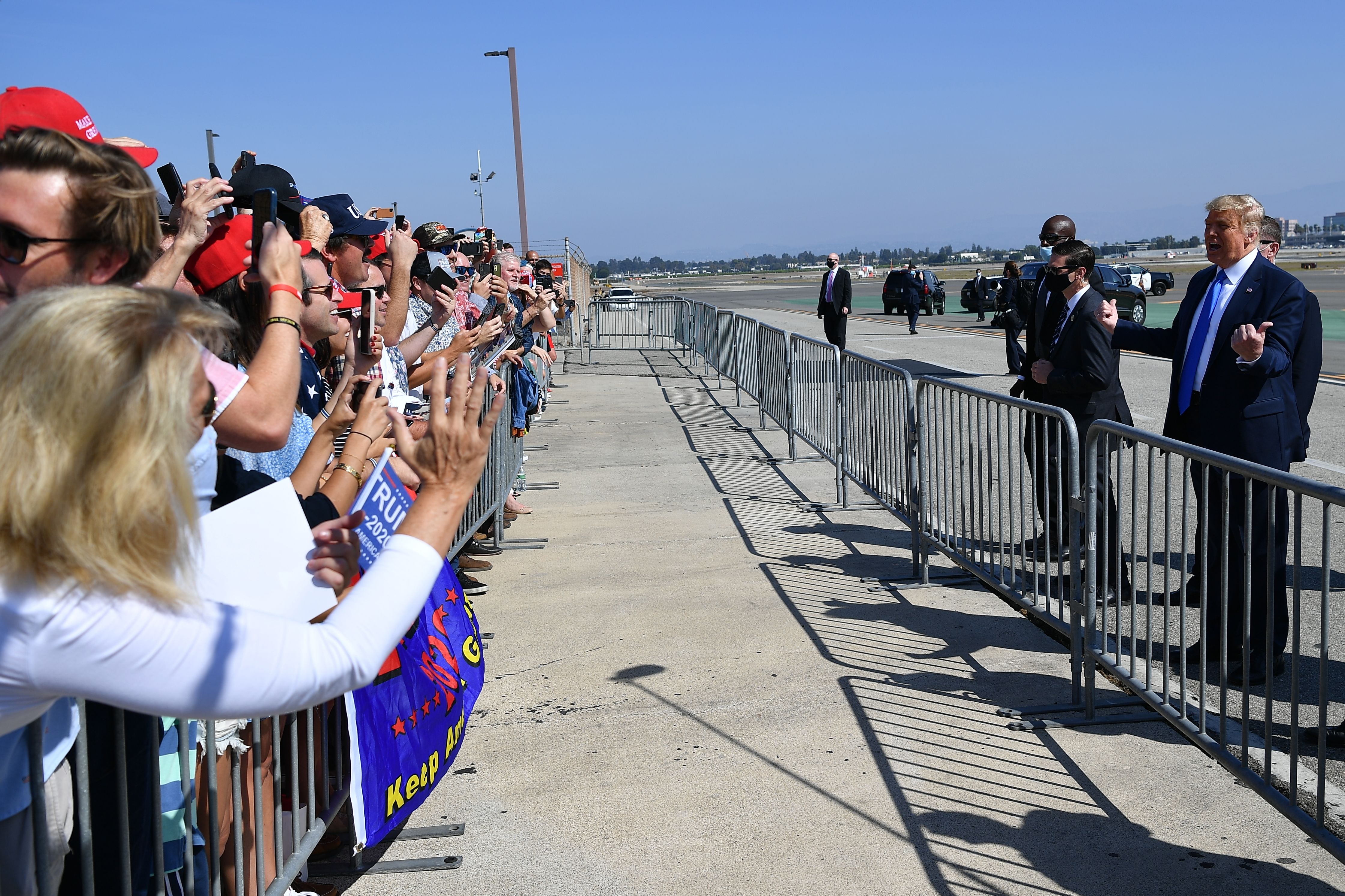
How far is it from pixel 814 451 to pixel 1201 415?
622 cm

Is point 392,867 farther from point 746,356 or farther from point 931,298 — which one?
point 931,298

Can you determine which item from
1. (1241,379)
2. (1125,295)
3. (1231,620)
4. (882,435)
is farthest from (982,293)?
(1241,379)

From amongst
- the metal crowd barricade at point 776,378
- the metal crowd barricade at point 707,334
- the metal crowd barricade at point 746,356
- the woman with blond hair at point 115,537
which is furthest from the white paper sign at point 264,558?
the metal crowd barricade at point 707,334

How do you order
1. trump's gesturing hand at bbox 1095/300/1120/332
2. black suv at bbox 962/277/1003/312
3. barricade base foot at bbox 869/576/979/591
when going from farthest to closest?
black suv at bbox 962/277/1003/312 < barricade base foot at bbox 869/576/979/591 < trump's gesturing hand at bbox 1095/300/1120/332

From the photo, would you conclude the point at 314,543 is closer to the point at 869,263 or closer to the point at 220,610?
the point at 220,610

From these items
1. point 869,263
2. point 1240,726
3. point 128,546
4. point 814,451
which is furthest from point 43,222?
point 869,263

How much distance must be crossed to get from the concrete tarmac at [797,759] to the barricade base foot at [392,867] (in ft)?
0.10

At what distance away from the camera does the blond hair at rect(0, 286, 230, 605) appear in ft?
4.88

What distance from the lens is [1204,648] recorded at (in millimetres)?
3623

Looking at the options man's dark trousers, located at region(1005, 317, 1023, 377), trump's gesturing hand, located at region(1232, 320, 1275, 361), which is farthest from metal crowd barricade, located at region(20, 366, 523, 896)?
man's dark trousers, located at region(1005, 317, 1023, 377)

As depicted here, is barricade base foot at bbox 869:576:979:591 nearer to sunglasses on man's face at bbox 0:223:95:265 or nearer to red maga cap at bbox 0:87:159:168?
red maga cap at bbox 0:87:159:168

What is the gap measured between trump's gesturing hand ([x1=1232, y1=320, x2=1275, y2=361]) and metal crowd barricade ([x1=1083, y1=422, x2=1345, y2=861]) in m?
0.56

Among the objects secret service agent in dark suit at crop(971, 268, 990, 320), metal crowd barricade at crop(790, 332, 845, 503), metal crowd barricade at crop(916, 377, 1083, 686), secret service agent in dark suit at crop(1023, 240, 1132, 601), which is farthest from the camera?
secret service agent in dark suit at crop(971, 268, 990, 320)

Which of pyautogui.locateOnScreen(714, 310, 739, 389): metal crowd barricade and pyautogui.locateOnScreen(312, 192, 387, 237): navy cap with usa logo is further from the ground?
pyautogui.locateOnScreen(312, 192, 387, 237): navy cap with usa logo
